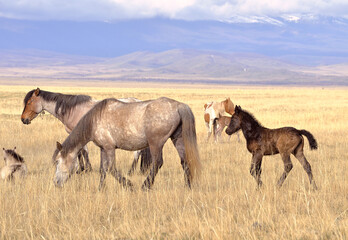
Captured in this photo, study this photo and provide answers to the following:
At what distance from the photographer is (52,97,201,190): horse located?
796 cm

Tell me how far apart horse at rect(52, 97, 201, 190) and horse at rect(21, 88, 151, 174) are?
184 centimetres

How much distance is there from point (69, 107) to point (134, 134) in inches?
115

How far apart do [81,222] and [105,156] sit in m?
2.35

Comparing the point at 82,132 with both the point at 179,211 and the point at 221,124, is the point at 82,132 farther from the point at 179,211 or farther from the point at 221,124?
the point at 221,124

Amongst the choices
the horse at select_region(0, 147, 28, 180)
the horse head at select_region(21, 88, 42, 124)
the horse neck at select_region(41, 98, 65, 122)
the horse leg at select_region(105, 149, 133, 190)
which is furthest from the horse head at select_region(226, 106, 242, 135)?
the horse head at select_region(21, 88, 42, 124)

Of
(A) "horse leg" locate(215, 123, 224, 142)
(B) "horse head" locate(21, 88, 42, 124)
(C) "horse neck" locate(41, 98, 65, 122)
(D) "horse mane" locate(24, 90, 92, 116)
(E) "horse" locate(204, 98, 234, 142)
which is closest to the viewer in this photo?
(D) "horse mane" locate(24, 90, 92, 116)

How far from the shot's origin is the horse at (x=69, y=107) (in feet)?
33.6

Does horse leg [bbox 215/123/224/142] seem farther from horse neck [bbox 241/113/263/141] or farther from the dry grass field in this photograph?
horse neck [bbox 241/113/263/141]

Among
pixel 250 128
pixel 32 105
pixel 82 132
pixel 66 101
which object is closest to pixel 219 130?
pixel 66 101

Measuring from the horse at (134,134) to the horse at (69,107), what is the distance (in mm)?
1844

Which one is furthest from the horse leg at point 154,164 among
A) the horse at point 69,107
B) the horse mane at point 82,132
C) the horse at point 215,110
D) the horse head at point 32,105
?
the horse at point 215,110

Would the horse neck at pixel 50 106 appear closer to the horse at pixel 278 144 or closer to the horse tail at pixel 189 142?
the horse tail at pixel 189 142

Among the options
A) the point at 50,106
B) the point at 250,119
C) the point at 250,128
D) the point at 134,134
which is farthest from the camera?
the point at 50,106

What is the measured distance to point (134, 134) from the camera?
318 inches
